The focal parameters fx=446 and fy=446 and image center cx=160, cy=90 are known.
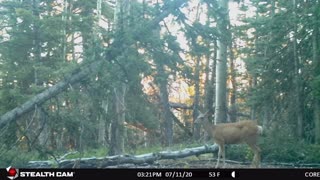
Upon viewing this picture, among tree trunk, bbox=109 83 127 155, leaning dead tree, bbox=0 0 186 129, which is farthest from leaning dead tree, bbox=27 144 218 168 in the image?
leaning dead tree, bbox=0 0 186 129

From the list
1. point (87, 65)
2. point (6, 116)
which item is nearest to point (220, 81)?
point (87, 65)

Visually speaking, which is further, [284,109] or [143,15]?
[284,109]

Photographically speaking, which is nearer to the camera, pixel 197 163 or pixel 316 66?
pixel 197 163

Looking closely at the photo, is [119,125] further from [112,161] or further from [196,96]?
[196,96]

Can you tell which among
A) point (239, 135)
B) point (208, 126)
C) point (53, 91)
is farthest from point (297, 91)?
point (53, 91)

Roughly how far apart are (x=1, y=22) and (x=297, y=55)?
6.24 metres

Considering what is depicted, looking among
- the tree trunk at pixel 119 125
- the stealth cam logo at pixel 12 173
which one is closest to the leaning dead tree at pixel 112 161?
the tree trunk at pixel 119 125

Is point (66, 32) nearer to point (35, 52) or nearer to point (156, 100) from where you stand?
point (35, 52)

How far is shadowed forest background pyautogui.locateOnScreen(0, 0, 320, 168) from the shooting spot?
6707mm

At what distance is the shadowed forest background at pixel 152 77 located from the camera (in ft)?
22.0

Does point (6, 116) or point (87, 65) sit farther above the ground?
point (87, 65)

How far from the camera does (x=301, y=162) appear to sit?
6.85 meters

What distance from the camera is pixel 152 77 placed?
727 centimetres

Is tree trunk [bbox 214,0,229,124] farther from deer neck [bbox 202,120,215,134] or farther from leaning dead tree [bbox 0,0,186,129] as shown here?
leaning dead tree [bbox 0,0,186,129]
